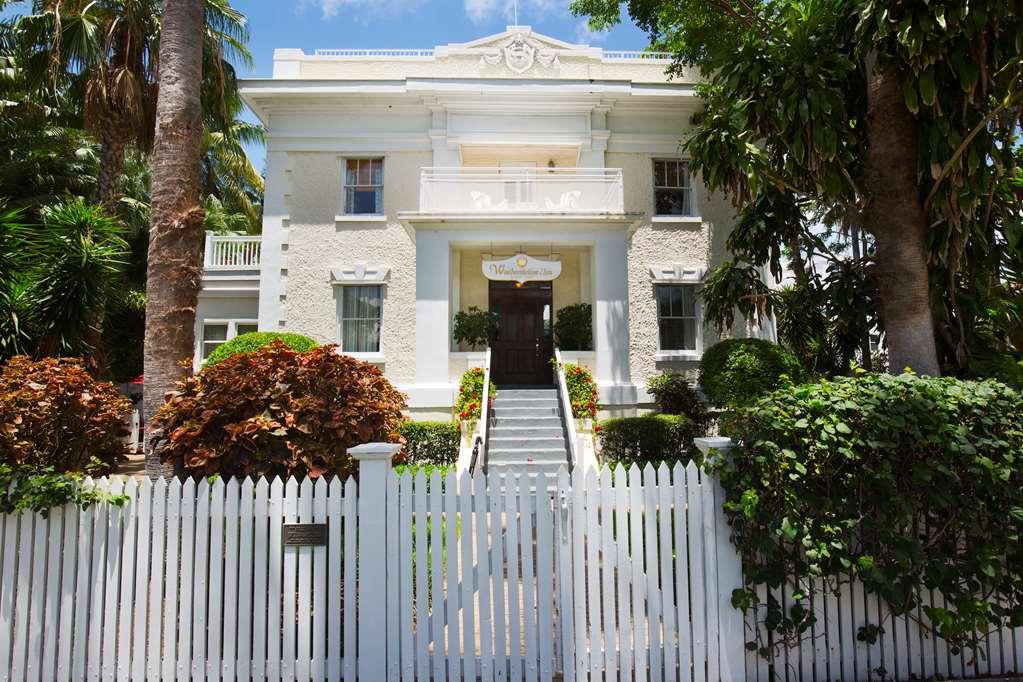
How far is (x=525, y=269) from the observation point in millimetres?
12961

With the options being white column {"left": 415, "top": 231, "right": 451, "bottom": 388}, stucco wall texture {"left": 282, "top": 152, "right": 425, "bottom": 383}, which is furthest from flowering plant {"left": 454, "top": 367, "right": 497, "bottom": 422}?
stucco wall texture {"left": 282, "top": 152, "right": 425, "bottom": 383}

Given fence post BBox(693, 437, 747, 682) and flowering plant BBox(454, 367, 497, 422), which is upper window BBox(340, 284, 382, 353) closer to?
flowering plant BBox(454, 367, 497, 422)

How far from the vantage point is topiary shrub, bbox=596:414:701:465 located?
1146cm

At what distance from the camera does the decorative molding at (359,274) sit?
14289 millimetres

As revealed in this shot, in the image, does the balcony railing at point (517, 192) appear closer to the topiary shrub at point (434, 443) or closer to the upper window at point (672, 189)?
the upper window at point (672, 189)

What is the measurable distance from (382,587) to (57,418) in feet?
15.7

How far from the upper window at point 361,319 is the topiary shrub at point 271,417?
29.6 ft

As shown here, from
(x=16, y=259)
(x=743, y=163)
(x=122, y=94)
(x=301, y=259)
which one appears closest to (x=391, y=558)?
(x=743, y=163)

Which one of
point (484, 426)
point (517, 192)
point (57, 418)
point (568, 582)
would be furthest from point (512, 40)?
point (568, 582)

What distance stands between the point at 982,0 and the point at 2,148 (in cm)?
2214

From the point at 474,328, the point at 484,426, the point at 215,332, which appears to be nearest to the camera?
the point at 484,426

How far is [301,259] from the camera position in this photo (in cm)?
1445

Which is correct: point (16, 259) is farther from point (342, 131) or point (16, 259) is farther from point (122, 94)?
point (342, 131)

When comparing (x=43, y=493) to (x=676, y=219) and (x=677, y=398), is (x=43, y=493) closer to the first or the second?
(x=677, y=398)
